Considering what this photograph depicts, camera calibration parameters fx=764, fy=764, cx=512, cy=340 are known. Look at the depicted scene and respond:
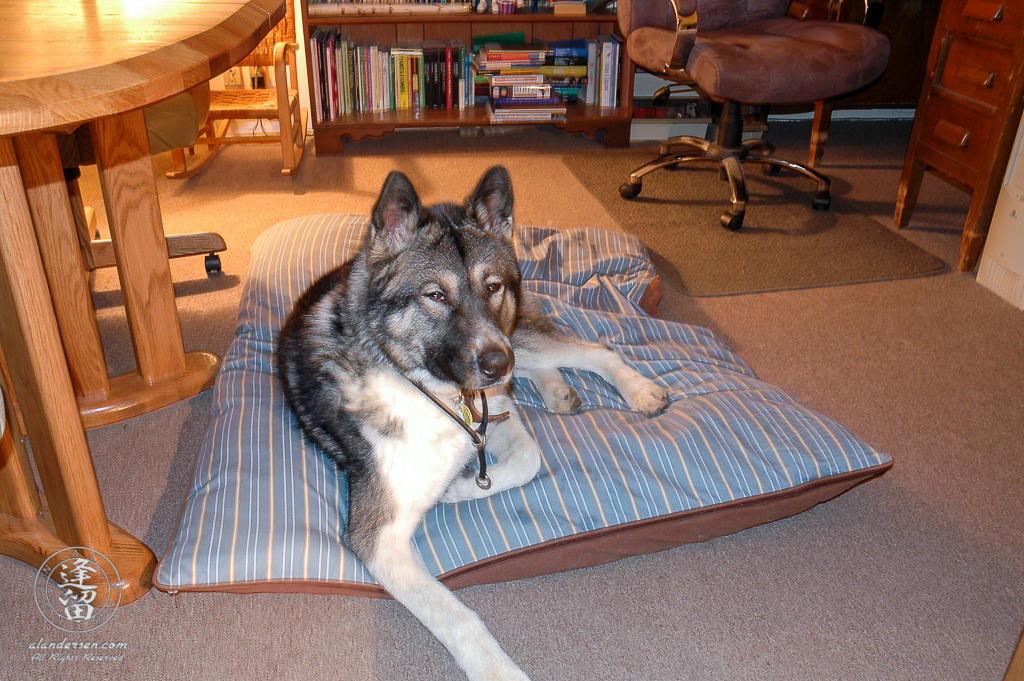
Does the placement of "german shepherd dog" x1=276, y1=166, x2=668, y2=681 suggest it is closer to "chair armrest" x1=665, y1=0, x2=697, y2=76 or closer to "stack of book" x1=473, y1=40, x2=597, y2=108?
"chair armrest" x1=665, y1=0, x2=697, y2=76

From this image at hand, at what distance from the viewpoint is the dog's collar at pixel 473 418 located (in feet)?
5.54

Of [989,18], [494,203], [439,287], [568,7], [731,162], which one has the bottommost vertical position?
[731,162]

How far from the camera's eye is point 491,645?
1.47 m

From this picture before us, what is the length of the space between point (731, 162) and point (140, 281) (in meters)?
2.84

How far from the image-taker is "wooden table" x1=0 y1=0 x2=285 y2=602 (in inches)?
49.9

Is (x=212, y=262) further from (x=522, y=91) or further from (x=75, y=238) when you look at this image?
(x=522, y=91)

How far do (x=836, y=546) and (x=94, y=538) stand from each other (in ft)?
5.77

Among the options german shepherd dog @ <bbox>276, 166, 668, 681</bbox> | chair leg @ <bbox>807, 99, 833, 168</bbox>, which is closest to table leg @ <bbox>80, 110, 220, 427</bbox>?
german shepherd dog @ <bbox>276, 166, 668, 681</bbox>

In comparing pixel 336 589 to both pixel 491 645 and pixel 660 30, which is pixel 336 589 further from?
pixel 660 30

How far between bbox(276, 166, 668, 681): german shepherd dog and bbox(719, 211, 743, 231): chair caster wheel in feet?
7.25

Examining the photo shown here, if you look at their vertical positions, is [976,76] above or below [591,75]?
above

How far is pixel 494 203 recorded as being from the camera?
1686 mm

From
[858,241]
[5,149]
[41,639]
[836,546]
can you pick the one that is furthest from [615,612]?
[858,241]

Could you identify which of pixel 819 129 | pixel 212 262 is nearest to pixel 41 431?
pixel 212 262
